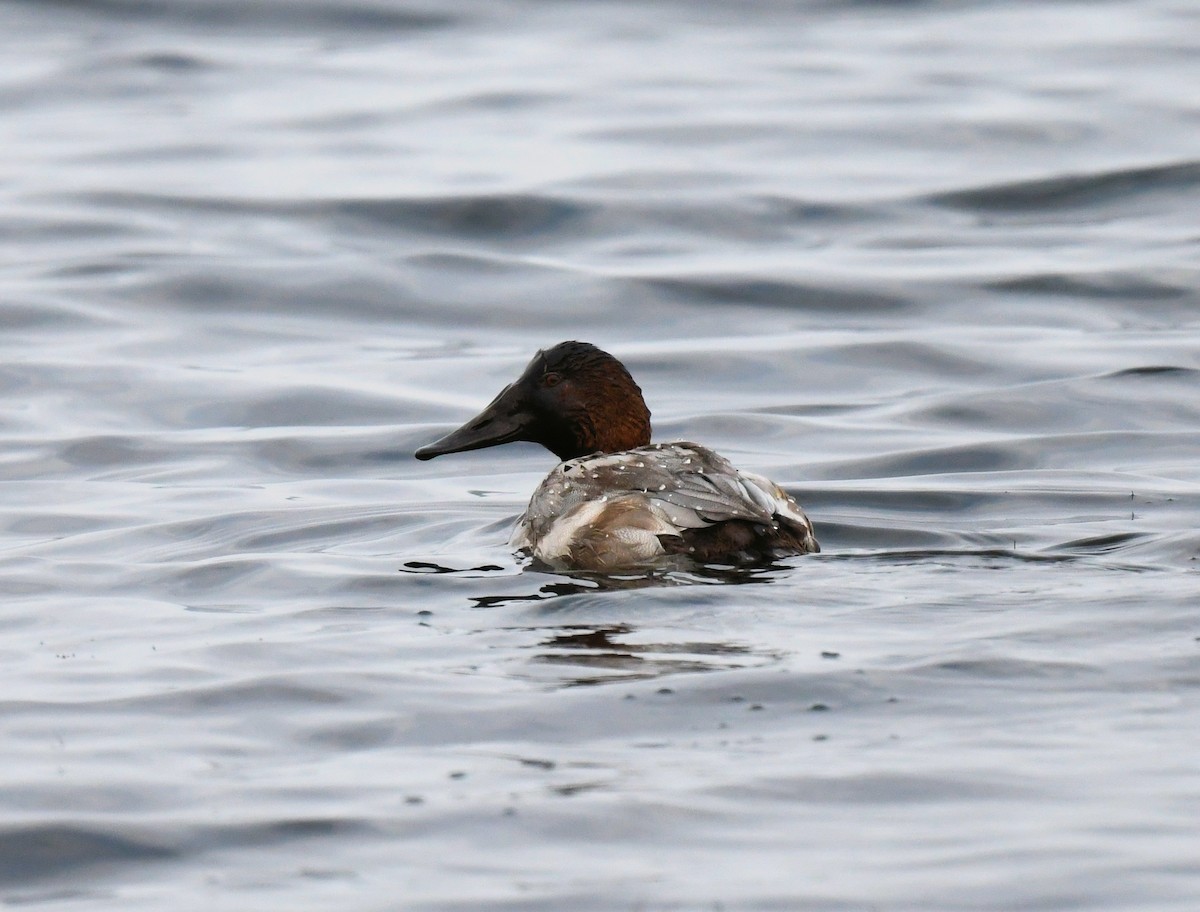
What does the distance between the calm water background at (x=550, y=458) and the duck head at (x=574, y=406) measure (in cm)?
43

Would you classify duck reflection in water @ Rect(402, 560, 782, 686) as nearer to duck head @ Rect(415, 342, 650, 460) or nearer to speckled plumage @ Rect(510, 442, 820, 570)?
speckled plumage @ Rect(510, 442, 820, 570)

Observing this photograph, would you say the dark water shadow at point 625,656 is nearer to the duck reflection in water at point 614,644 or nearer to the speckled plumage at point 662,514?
the duck reflection in water at point 614,644

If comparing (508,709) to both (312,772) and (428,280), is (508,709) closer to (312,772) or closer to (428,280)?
(312,772)

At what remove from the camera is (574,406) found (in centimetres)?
870

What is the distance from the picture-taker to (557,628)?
6.68m

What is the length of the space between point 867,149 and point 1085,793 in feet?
44.9

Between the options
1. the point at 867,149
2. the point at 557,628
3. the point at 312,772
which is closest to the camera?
the point at 312,772

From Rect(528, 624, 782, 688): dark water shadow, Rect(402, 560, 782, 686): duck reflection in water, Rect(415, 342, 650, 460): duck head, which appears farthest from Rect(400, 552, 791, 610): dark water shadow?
Rect(415, 342, 650, 460): duck head

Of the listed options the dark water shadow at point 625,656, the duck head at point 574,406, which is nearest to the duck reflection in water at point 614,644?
the dark water shadow at point 625,656

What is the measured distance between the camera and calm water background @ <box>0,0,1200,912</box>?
4887mm

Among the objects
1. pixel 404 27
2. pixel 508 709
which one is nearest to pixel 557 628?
pixel 508 709

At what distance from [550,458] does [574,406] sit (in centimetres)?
243

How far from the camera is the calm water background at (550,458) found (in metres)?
4.89

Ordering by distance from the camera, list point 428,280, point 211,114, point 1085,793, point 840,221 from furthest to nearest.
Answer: point 211,114
point 840,221
point 428,280
point 1085,793
